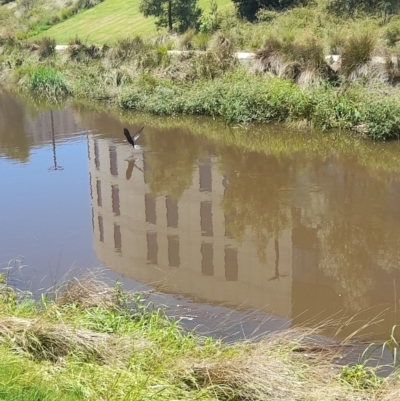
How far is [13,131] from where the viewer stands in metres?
18.4

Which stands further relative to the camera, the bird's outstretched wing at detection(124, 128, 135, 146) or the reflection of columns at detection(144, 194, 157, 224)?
the bird's outstretched wing at detection(124, 128, 135, 146)

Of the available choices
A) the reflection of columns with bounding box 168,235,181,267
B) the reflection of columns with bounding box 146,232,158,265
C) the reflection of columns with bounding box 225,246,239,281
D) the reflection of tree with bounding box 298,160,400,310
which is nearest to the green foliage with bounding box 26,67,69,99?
the reflection of tree with bounding box 298,160,400,310

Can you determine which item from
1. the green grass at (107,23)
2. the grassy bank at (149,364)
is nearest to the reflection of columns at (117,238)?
the grassy bank at (149,364)

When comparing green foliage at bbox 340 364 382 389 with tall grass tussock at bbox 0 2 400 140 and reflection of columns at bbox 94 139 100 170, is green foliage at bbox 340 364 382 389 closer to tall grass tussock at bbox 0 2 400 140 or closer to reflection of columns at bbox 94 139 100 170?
reflection of columns at bbox 94 139 100 170

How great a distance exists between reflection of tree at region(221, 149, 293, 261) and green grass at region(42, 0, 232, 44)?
81.9ft

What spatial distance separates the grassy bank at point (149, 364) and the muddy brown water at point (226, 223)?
1007 mm

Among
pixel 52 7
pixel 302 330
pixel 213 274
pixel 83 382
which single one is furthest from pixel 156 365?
pixel 52 7

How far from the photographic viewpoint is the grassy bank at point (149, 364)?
4.54 metres

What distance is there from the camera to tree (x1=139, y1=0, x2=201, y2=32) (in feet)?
95.6

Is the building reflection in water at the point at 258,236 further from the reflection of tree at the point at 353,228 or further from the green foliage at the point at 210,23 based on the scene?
the green foliage at the point at 210,23

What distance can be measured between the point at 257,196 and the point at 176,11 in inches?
810

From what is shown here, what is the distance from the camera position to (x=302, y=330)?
20.4 ft

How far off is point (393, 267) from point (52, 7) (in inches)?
2185

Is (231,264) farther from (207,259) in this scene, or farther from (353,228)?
(353,228)
